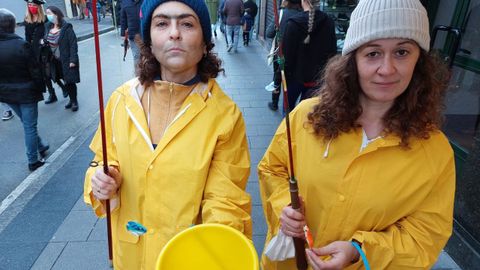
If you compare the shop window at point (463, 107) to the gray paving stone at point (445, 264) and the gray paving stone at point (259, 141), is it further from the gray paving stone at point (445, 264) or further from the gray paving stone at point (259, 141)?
the gray paving stone at point (259, 141)

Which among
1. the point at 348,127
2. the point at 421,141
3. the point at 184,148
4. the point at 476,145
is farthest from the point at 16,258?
the point at 476,145

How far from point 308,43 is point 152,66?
284 cm

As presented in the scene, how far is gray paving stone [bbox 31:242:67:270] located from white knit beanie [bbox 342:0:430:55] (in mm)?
2897

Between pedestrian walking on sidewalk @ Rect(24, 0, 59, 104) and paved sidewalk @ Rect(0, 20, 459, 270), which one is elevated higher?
pedestrian walking on sidewalk @ Rect(24, 0, 59, 104)

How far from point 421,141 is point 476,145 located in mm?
1682

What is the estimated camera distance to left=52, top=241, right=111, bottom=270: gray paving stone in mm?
2762

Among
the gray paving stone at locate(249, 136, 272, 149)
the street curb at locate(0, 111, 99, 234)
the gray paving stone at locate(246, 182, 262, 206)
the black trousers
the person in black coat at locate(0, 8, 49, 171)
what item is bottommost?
the street curb at locate(0, 111, 99, 234)

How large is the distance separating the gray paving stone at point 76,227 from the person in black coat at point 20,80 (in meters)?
1.49

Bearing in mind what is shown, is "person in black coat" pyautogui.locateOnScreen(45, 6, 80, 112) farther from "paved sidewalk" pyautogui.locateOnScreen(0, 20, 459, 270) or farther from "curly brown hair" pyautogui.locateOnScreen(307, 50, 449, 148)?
"curly brown hair" pyautogui.locateOnScreen(307, 50, 449, 148)

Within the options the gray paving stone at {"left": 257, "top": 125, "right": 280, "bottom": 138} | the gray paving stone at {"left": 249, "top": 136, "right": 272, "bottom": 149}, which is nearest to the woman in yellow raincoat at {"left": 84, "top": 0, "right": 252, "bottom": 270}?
the gray paving stone at {"left": 249, "top": 136, "right": 272, "bottom": 149}

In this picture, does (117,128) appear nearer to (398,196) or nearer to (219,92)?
(219,92)

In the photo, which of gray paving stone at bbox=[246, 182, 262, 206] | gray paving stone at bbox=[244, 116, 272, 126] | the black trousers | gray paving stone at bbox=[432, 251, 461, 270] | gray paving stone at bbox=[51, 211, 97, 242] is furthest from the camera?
the black trousers

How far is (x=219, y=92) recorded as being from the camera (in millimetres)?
1603

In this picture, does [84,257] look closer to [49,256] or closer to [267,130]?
[49,256]
